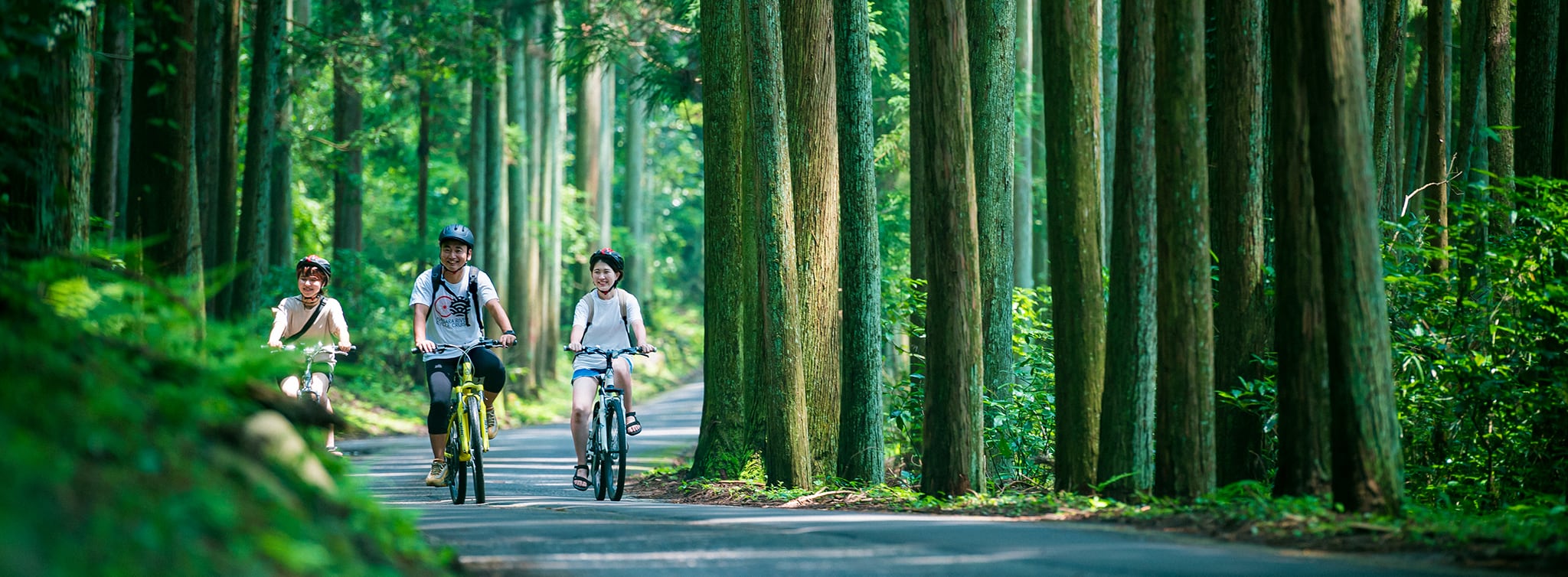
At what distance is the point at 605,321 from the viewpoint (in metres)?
11.7

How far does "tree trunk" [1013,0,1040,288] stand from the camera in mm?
27234

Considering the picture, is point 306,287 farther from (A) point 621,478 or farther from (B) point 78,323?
(B) point 78,323

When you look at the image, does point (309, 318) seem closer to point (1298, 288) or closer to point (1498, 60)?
point (1298, 288)

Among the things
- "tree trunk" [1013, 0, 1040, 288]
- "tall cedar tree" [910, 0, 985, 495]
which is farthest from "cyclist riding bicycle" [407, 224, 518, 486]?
"tree trunk" [1013, 0, 1040, 288]

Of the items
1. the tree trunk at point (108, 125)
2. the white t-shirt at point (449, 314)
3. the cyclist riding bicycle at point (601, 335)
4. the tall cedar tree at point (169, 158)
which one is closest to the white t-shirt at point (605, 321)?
the cyclist riding bicycle at point (601, 335)

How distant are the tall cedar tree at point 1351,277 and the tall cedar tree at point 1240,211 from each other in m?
1.98

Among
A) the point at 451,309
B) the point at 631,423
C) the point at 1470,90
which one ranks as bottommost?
the point at 631,423

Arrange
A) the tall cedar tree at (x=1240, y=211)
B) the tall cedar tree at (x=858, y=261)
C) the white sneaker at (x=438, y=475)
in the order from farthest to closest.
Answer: the tall cedar tree at (x=858, y=261)
the white sneaker at (x=438, y=475)
the tall cedar tree at (x=1240, y=211)

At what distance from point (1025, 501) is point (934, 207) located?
2318mm

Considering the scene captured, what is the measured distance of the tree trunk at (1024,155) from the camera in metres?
27.2

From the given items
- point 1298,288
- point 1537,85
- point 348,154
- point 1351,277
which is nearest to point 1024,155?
point 348,154

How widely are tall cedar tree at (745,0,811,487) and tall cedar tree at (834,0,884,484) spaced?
48cm

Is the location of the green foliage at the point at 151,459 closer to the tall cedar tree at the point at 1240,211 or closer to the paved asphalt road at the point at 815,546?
the paved asphalt road at the point at 815,546

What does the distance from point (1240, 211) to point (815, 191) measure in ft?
15.0
